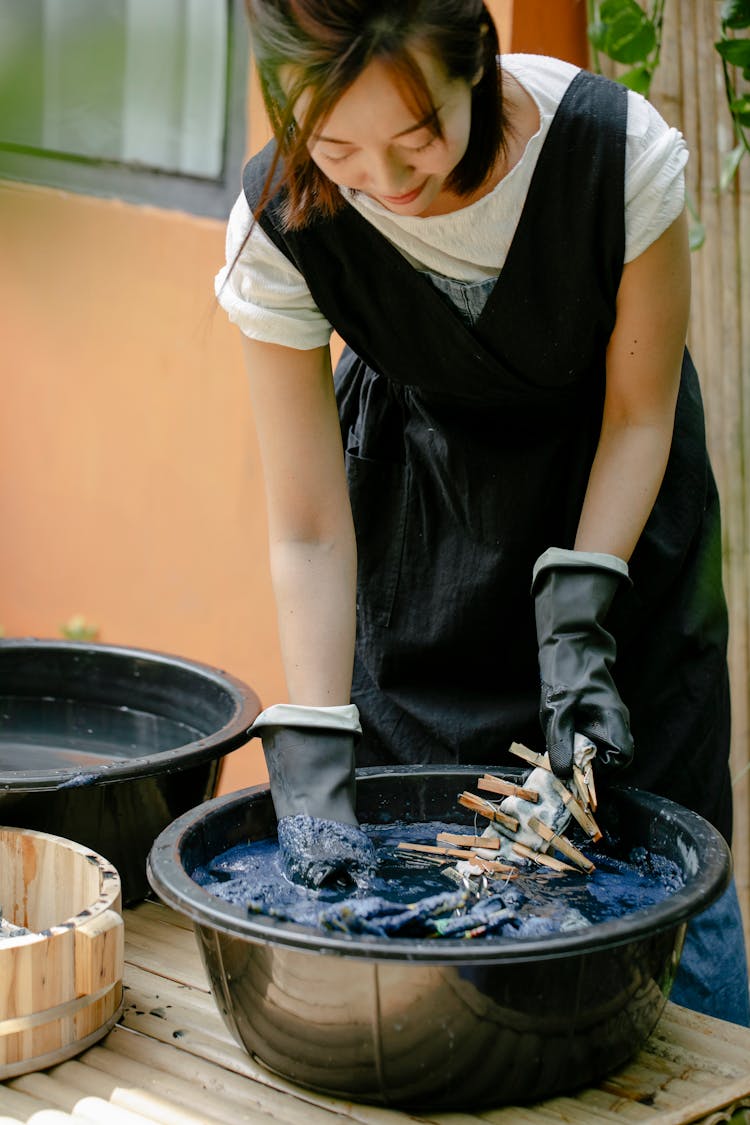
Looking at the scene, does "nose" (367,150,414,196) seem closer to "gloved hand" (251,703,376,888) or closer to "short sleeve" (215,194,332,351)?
"short sleeve" (215,194,332,351)

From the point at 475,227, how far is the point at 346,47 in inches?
13.4

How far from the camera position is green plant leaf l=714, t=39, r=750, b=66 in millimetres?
1943

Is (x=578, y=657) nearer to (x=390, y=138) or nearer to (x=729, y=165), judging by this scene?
(x=390, y=138)

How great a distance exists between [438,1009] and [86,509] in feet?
7.76

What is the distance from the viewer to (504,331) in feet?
4.61

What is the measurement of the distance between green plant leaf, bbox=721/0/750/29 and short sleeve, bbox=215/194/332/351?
3.34 ft

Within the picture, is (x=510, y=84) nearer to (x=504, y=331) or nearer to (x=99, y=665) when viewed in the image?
(x=504, y=331)

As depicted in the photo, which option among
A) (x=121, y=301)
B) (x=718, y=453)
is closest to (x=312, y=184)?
(x=718, y=453)

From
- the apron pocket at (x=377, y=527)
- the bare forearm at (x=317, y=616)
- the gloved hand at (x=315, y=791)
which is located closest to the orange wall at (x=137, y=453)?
the apron pocket at (x=377, y=527)

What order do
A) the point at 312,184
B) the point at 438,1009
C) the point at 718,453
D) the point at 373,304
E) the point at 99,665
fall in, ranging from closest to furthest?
1. the point at 438,1009
2. the point at 312,184
3. the point at 373,304
4. the point at 99,665
5. the point at 718,453

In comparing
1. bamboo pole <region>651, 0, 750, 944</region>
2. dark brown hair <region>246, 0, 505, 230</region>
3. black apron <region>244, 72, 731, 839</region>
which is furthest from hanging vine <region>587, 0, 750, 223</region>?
dark brown hair <region>246, 0, 505, 230</region>

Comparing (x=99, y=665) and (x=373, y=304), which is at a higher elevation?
(x=373, y=304)

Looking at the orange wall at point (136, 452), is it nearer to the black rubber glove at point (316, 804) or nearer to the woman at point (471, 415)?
the woman at point (471, 415)

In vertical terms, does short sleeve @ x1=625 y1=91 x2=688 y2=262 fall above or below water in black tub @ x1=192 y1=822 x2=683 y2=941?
above
